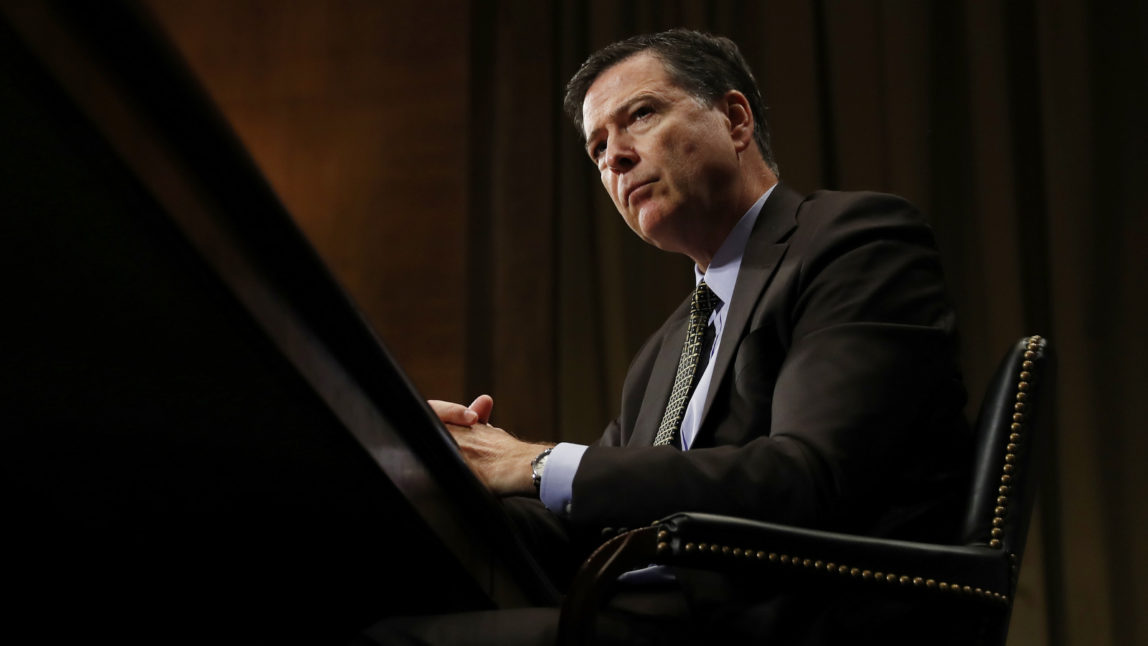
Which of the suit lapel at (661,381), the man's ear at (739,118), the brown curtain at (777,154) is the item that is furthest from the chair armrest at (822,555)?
the brown curtain at (777,154)

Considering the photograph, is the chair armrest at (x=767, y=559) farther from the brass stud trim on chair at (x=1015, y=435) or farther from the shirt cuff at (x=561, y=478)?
the shirt cuff at (x=561, y=478)

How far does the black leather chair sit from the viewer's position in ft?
2.90

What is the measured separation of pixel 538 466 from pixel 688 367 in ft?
1.38

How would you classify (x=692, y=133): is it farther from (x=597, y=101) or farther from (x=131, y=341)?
(x=131, y=341)

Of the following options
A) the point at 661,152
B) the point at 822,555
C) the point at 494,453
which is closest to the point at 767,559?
the point at 822,555

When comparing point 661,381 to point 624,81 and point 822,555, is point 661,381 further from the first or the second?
point 822,555

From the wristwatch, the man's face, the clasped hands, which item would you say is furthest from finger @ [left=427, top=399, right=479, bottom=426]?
the man's face

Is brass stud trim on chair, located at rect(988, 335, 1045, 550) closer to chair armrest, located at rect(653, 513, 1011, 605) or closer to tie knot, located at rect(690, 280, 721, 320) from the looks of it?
chair armrest, located at rect(653, 513, 1011, 605)

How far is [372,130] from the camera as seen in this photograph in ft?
11.0

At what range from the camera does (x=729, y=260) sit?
1689mm

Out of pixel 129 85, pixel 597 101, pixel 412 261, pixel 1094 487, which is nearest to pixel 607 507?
pixel 129 85

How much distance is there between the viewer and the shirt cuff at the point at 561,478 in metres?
1.15

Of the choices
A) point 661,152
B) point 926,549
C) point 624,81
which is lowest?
point 926,549

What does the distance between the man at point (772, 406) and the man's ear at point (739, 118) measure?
0.09m
